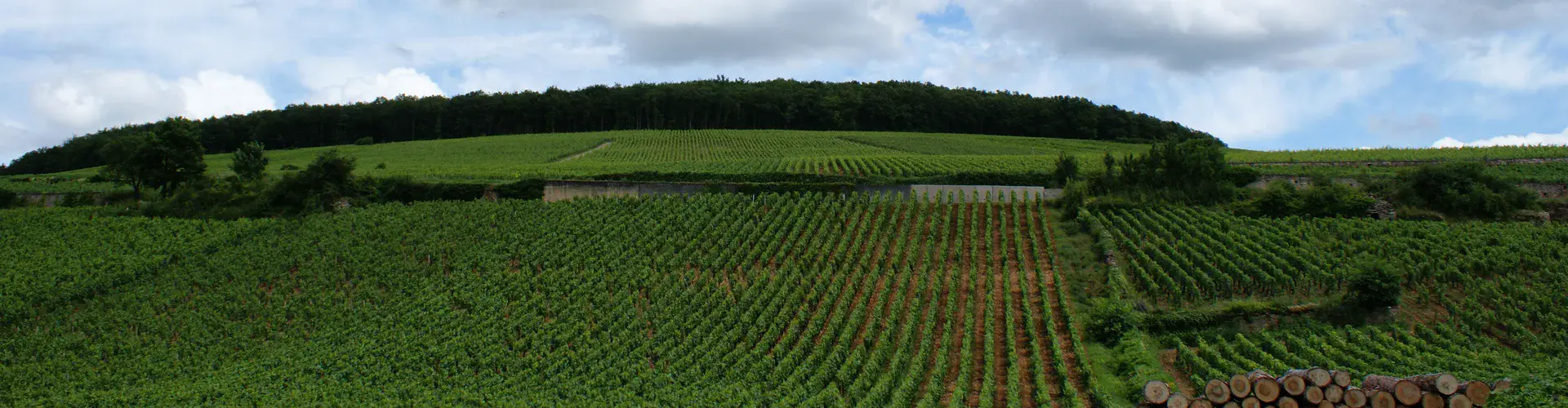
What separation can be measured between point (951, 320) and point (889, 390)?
539 cm

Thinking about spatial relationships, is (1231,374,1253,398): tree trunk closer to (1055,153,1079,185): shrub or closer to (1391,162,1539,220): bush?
(1391,162,1539,220): bush

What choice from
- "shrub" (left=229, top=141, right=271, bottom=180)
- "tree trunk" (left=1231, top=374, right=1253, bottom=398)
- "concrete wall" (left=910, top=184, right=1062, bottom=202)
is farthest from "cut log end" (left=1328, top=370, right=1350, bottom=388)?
"shrub" (left=229, top=141, right=271, bottom=180)

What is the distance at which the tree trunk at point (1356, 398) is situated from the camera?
1529 cm

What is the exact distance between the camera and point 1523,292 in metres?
23.9

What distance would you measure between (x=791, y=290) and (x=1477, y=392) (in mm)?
16387

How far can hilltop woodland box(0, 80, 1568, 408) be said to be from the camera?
2016cm

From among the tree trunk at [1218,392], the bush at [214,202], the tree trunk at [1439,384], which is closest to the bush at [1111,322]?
the tree trunk at [1218,392]

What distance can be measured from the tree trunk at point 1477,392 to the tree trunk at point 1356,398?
1.34 metres

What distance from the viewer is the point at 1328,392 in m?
15.5

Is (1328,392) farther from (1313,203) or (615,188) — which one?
(615,188)

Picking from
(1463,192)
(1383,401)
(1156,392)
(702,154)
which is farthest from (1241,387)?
(702,154)

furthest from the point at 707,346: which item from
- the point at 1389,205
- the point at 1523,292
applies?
the point at 1389,205

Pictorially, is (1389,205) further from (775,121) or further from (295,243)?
(775,121)

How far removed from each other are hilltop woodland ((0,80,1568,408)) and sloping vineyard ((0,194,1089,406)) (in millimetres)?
120
